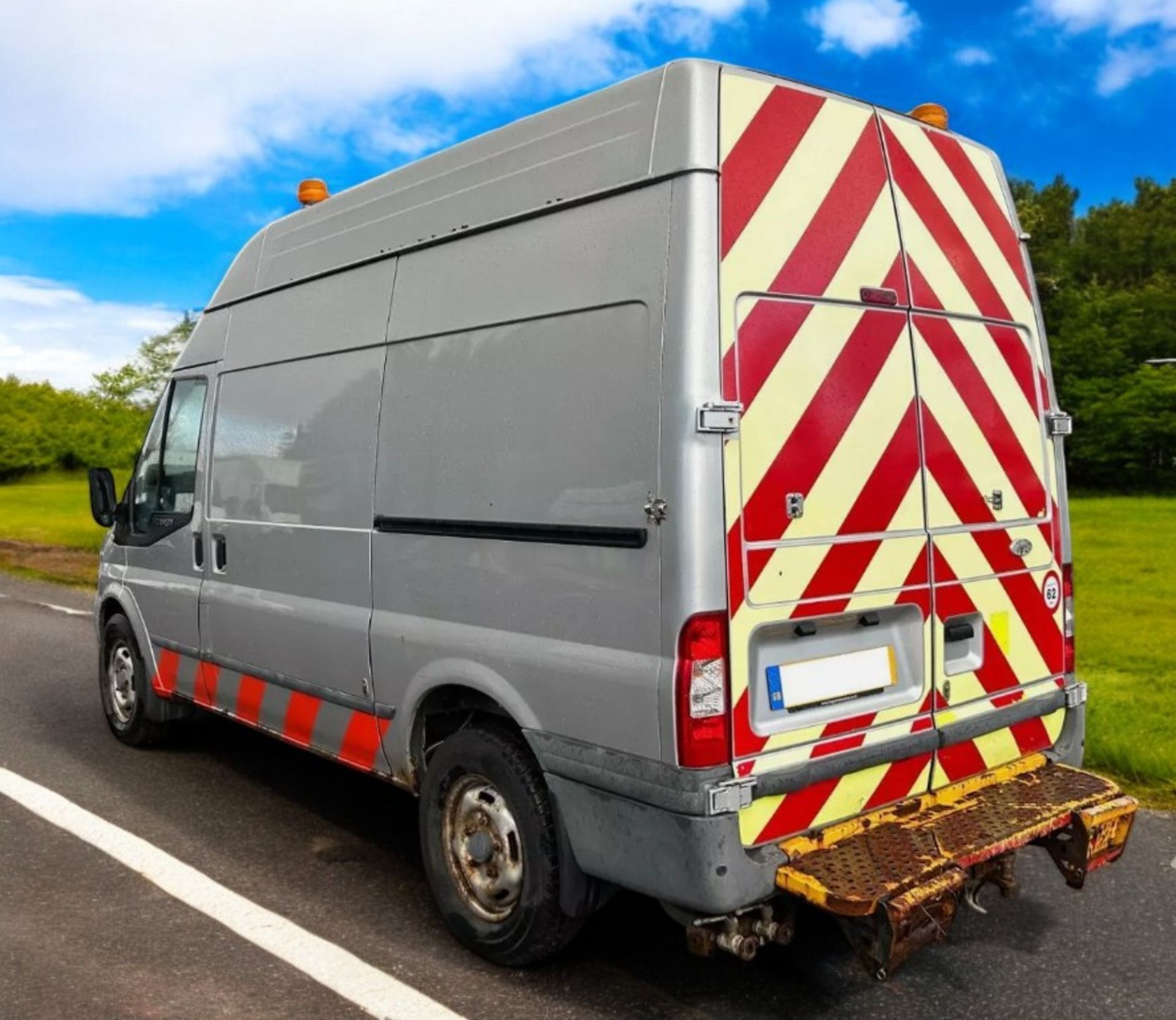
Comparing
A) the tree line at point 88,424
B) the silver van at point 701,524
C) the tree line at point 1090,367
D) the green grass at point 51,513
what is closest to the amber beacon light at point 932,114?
the silver van at point 701,524

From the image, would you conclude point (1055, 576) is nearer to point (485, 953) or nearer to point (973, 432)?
point (973, 432)

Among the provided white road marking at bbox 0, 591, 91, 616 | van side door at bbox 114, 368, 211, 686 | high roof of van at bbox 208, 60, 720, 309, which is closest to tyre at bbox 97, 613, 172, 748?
van side door at bbox 114, 368, 211, 686

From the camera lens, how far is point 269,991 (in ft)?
12.0

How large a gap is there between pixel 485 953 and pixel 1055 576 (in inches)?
96.6

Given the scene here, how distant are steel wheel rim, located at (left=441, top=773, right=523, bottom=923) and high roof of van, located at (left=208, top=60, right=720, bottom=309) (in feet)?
6.43

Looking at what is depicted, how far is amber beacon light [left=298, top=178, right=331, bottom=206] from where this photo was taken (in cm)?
535

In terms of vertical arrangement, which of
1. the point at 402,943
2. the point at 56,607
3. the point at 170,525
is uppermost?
the point at 170,525

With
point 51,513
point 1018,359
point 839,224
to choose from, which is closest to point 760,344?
point 839,224

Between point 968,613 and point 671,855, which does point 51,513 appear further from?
point 671,855

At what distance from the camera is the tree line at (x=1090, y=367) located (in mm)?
52281

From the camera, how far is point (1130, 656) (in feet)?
31.4

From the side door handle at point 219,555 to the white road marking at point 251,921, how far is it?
1238mm

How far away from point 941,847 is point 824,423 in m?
1.32

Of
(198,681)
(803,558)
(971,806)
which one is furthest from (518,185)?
(198,681)
